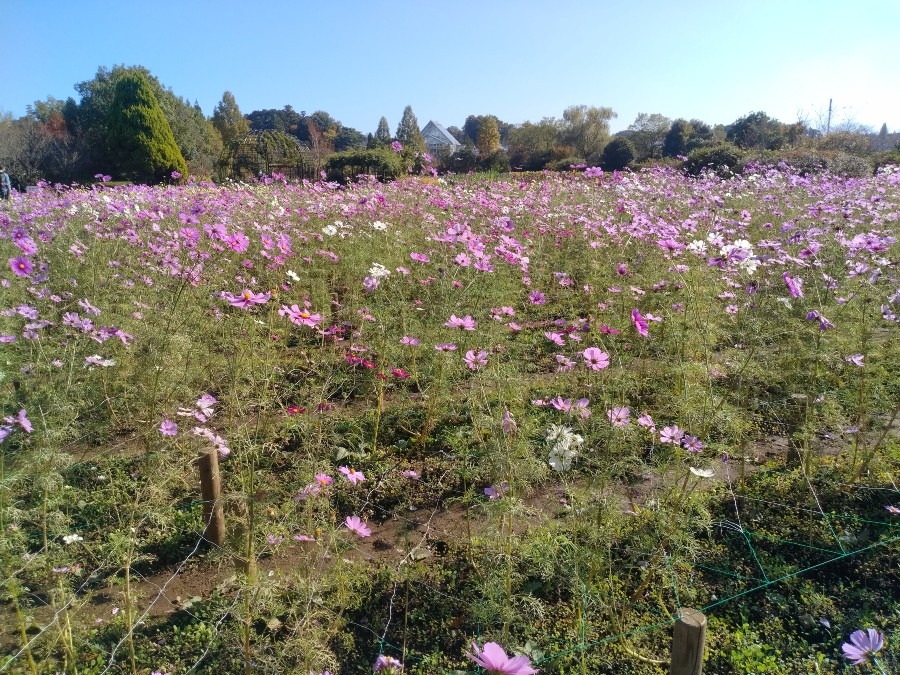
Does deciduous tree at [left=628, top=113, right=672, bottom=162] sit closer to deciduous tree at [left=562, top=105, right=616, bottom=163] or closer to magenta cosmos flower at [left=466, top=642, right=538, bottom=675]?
deciduous tree at [left=562, top=105, right=616, bottom=163]

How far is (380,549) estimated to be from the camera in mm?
1941

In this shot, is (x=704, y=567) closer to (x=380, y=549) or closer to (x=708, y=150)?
(x=380, y=549)

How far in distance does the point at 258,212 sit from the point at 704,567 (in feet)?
15.5

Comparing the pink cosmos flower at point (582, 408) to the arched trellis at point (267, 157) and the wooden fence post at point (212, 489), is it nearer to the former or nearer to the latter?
the wooden fence post at point (212, 489)

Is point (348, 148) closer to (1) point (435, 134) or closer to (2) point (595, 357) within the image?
(2) point (595, 357)

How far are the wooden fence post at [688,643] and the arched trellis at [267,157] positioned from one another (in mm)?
12997

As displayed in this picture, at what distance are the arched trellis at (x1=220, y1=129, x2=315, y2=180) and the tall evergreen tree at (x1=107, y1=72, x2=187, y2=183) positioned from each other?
18.9 ft

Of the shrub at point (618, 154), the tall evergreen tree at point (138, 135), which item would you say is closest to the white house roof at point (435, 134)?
the shrub at point (618, 154)

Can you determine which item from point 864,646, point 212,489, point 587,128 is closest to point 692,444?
point 864,646

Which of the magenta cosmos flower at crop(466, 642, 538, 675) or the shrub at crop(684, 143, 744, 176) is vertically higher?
the shrub at crop(684, 143, 744, 176)

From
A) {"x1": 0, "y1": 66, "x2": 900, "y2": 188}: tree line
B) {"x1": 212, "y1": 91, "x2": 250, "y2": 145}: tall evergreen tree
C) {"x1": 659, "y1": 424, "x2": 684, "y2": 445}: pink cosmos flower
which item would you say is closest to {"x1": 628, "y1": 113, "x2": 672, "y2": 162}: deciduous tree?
{"x1": 0, "y1": 66, "x2": 900, "y2": 188}: tree line

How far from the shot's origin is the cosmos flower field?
1.51 m

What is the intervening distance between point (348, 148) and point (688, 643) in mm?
21710

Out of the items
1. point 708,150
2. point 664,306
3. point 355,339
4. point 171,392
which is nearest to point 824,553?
point 664,306
